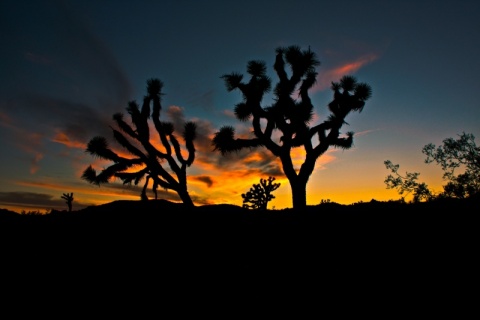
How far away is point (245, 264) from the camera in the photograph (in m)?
5.70

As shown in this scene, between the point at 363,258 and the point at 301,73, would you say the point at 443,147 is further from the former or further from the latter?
the point at 363,258

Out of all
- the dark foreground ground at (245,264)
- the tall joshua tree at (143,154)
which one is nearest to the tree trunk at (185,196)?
the tall joshua tree at (143,154)

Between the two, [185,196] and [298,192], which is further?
[185,196]

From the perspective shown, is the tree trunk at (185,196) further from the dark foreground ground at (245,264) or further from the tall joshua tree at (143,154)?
the dark foreground ground at (245,264)

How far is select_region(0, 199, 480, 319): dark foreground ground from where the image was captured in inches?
173

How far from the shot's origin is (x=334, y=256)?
19.0 ft

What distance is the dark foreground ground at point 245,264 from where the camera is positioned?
173 inches

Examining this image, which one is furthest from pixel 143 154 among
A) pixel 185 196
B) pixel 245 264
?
pixel 245 264

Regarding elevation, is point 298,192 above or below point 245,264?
above

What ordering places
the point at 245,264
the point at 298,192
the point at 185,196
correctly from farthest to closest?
the point at 185,196, the point at 298,192, the point at 245,264

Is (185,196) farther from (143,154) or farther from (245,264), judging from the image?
(245,264)

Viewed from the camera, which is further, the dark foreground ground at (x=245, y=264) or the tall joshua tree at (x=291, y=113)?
the tall joshua tree at (x=291, y=113)

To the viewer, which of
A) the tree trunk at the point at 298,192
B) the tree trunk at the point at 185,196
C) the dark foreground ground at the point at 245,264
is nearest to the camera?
the dark foreground ground at the point at 245,264

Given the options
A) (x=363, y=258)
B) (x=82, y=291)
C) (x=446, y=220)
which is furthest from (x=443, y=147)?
(x=82, y=291)
